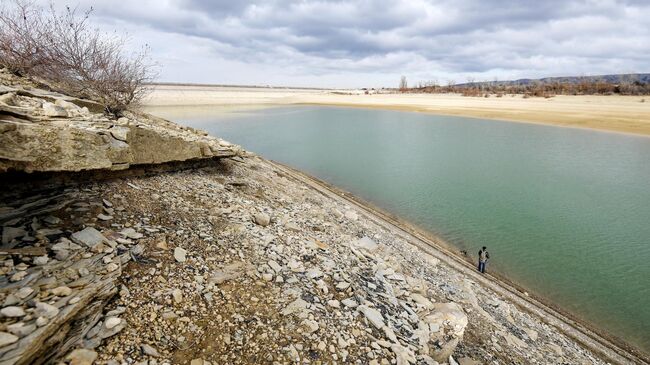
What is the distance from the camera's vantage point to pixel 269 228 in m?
7.71

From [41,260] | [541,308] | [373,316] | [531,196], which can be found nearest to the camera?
[41,260]

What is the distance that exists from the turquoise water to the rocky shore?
2.73 meters

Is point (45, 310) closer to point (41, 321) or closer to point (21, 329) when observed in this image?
point (41, 321)

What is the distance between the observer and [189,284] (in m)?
5.09

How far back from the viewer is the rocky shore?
13.1ft

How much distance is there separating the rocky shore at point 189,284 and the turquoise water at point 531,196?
2734 mm

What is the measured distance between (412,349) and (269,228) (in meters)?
3.86

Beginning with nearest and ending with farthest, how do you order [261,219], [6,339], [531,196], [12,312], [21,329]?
[6,339], [21,329], [12,312], [261,219], [531,196]

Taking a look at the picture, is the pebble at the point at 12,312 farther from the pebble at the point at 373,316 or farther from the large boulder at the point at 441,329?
the large boulder at the point at 441,329

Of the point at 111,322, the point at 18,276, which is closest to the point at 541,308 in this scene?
the point at 111,322

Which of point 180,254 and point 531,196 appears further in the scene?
point 531,196

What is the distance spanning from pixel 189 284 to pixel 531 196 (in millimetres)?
18134

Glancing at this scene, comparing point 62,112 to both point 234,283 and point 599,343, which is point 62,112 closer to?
point 234,283

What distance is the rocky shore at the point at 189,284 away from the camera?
13.1 ft
